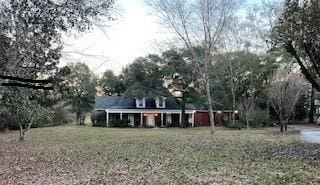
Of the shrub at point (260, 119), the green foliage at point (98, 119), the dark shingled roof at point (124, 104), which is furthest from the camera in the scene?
the dark shingled roof at point (124, 104)

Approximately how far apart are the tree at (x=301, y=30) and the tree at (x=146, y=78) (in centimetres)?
3858

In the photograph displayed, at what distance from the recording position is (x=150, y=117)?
62.4 meters

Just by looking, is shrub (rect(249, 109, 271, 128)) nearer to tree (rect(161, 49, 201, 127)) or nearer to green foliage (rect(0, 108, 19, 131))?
tree (rect(161, 49, 201, 127))

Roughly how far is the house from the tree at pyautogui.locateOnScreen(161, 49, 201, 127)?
5.43 m

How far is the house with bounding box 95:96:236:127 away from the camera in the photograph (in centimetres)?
6175

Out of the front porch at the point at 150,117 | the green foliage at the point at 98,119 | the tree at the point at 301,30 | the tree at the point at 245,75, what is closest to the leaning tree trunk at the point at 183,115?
the front porch at the point at 150,117

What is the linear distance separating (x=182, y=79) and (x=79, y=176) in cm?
4296

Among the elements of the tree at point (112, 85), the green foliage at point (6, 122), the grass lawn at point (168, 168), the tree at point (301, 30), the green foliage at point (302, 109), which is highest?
the tree at point (112, 85)

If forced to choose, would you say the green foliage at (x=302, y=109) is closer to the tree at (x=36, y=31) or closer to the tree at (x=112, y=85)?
the tree at (x=112, y=85)

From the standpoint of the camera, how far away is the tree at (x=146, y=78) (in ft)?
180

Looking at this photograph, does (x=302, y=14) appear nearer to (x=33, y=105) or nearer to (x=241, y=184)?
(x=241, y=184)

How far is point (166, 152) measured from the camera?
17891mm

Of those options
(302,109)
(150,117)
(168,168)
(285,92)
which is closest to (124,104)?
(150,117)

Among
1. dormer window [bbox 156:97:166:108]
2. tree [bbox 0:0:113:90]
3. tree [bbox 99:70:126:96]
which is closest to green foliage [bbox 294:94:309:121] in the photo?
dormer window [bbox 156:97:166:108]
